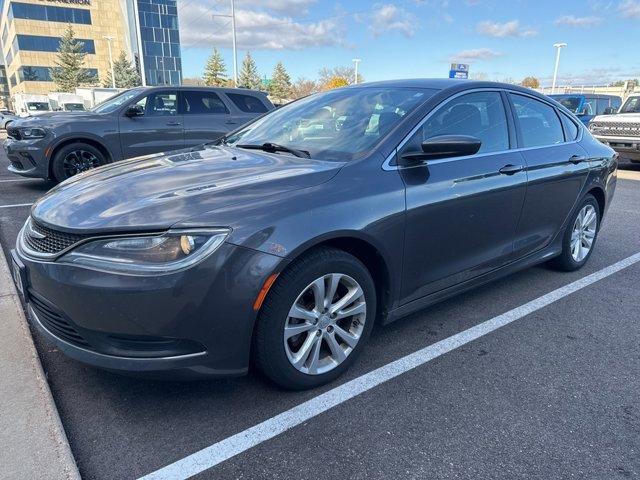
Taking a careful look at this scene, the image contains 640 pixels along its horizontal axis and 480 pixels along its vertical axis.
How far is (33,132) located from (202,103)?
2699 mm

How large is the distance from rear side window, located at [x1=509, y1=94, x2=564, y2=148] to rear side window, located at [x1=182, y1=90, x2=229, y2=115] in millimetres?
6034

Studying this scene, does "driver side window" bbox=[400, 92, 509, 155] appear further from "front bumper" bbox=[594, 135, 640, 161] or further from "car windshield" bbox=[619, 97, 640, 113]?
"car windshield" bbox=[619, 97, 640, 113]

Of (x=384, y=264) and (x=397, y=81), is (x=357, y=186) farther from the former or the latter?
(x=397, y=81)

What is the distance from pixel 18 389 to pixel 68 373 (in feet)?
0.90

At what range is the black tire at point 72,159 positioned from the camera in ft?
24.2

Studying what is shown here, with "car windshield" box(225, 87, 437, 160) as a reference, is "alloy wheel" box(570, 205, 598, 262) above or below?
below

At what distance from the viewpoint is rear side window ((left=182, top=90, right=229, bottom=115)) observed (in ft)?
27.7

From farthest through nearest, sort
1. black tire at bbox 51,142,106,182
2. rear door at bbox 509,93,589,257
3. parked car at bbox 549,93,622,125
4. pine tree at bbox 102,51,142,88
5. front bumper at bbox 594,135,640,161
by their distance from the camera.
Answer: pine tree at bbox 102,51,142,88, parked car at bbox 549,93,622,125, front bumper at bbox 594,135,640,161, black tire at bbox 51,142,106,182, rear door at bbox 509,93,589,257

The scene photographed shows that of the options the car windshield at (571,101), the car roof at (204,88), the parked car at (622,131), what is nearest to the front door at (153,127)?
the car roof at (204,88)

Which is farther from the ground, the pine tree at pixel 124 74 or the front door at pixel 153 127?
the pine tree at pixel 124 74

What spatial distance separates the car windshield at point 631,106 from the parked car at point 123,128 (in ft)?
34.4

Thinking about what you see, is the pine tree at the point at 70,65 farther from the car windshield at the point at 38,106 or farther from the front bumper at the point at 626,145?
the front bumper at the point at 626,145

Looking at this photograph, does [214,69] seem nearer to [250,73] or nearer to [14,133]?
[250,73]

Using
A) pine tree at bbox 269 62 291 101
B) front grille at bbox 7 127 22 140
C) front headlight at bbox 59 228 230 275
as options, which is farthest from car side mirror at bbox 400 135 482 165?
pine tree at bbox 269 62 291 101
